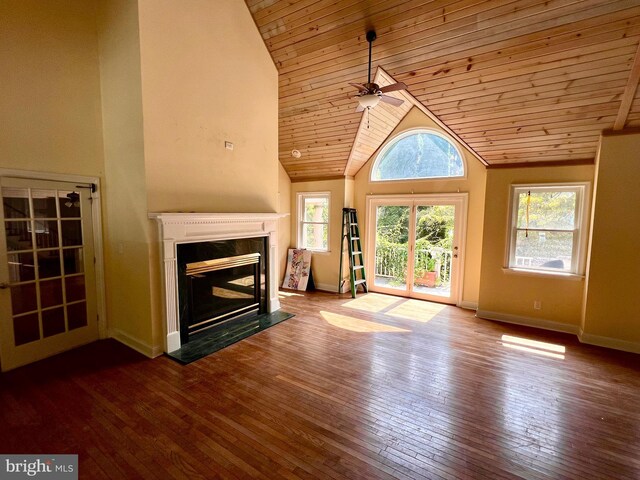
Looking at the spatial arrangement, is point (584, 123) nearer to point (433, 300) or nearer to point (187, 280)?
point (433, 300)

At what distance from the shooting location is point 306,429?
2324 mm

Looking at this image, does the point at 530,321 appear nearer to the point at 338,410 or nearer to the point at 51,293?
the point at 338,410

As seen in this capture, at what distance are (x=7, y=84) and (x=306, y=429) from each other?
4213 mm

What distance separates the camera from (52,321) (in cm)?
342

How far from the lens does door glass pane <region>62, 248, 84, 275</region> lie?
349 centimetres

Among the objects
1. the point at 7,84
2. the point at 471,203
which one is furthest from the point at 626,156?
the point at 7,84

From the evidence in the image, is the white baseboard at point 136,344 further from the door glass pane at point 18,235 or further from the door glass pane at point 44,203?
the door glass pane at point 44,203

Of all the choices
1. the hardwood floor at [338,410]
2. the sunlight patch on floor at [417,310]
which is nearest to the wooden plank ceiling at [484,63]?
the sunlight patch on floor at [417,310]

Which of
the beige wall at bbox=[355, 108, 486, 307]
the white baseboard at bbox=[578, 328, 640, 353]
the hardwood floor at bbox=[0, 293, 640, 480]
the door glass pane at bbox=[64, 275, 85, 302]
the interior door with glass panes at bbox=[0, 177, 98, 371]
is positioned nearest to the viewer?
the hardwood floor at bbox=[0, 293, 640, 480]

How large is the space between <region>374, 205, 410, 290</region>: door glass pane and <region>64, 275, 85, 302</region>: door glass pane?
4.83 meters

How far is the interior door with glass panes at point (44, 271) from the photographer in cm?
308

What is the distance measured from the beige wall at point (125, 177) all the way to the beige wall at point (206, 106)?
0.54ft

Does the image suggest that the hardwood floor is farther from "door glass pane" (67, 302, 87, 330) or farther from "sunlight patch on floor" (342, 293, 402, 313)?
"sunlight patch on floor" (342, 293, 402, 313)

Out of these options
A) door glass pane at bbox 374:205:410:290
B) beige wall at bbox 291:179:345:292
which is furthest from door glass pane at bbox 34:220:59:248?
door glass pane at bbox 374:205:410:290
